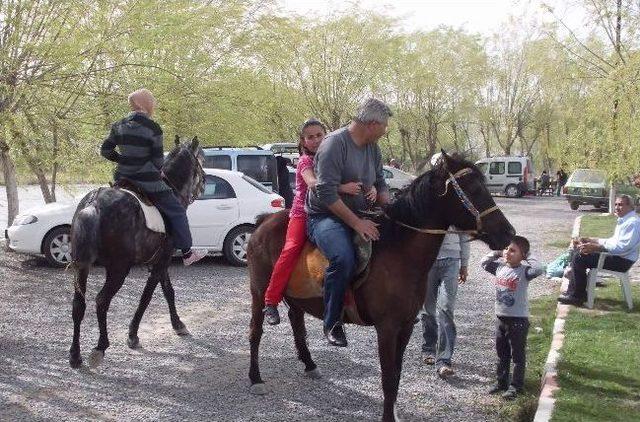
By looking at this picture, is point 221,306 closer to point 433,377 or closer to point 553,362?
point 433,377

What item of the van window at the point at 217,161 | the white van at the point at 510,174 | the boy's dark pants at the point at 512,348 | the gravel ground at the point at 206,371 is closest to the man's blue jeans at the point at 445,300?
the gravel ground at the point at 206,371

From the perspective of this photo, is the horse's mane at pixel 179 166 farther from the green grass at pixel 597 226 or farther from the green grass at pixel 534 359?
the green grass at pixel 597 226

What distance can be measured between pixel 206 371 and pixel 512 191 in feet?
125

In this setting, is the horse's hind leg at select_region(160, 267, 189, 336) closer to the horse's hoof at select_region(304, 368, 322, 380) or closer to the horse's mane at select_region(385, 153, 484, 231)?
the horse's hoof at select_region(304, 368, 322, 380)

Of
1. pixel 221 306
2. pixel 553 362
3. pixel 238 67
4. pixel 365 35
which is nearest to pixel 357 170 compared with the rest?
pixel 553 362

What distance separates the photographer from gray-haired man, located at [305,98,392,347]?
5324mm

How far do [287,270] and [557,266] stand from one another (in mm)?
8199

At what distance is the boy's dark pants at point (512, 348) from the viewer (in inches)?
249

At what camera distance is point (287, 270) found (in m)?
5.89

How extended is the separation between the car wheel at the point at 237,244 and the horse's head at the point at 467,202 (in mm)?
8596

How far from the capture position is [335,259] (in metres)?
5.35

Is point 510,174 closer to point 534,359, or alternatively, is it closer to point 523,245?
point 534,359

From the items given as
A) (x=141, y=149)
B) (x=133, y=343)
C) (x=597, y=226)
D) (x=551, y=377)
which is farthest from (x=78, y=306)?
(x=597, y=226)

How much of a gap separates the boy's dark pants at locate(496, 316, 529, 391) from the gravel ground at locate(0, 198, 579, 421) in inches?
10.7
